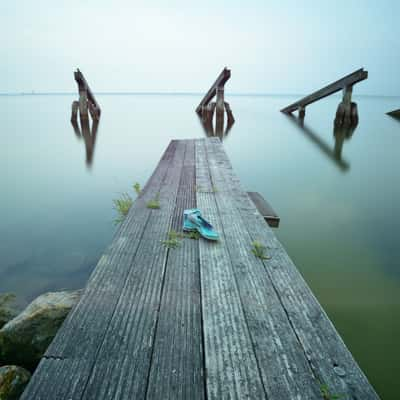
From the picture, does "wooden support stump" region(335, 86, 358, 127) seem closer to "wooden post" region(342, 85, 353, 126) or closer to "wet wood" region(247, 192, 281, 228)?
"wooden post" region(342, 85, 353, 126)

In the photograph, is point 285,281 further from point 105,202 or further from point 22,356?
point 105,202

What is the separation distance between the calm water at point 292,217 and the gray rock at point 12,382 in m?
1.77

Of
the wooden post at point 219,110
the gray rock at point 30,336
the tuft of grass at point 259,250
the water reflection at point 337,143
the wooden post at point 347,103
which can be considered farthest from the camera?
the wooden post at point 219,110

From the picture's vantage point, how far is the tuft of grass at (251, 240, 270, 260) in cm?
238

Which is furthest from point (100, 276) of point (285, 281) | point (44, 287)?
point (44, 287)

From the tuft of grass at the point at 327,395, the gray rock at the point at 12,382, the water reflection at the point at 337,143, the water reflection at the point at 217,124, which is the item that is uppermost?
the water reflection at the point at 217,124

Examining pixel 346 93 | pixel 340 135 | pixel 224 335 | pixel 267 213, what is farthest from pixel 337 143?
pixel 224 335

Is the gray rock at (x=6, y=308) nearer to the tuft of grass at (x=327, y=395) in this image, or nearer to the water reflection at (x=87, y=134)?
the tuft of grass at (x=327, y=395)

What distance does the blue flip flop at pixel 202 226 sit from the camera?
262 cm

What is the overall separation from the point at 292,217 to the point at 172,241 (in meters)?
3.56

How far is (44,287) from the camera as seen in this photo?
3463mm

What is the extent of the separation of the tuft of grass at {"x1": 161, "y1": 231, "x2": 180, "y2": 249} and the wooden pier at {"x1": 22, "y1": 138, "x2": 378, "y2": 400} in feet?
0.20

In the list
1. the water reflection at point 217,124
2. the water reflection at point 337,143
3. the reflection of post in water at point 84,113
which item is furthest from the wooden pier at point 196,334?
the water reflection at point 217,124

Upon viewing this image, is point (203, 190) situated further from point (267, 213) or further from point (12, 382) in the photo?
point (12, 382)
